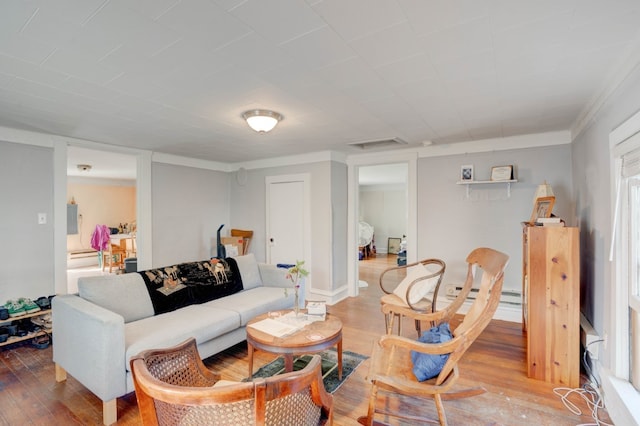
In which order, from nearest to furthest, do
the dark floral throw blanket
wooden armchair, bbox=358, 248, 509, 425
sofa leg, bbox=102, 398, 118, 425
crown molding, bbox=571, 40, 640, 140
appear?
wooden armchair, bbox=358, 248, 509, 425, crown molding, bbox=571, 40, 640, 140, sofa leg, bbox=102, 398, 118, 425, the dark floral throw blanket

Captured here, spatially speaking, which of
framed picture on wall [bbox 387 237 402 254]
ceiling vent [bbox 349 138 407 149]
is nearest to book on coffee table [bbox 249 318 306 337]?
ceiling vent [bbox 349 138 407 149]

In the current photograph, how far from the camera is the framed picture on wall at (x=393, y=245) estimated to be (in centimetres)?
982

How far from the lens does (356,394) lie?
7.66ft

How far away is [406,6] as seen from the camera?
4.66ft

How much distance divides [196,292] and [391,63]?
269 centimetres

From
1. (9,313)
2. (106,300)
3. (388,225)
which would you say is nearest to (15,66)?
(106,300)

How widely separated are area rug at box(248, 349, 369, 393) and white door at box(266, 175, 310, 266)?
6.90 ft

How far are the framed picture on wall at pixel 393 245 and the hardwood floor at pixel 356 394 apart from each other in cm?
648

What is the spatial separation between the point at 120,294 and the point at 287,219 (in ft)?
9.16

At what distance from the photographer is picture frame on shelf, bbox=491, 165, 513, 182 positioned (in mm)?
3787

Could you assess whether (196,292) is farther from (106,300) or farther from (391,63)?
(391,63)

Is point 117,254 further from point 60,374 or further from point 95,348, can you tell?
point 95,348

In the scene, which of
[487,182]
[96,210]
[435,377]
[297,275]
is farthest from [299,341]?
[96,210]

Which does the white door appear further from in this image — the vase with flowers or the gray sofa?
the vase with flowers
